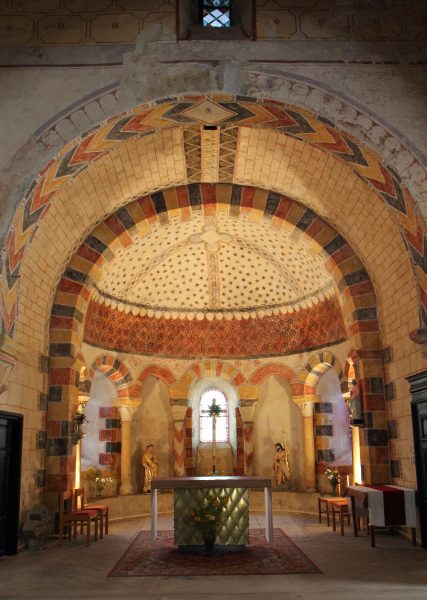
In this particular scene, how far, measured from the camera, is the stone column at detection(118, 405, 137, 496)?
44.5 feet

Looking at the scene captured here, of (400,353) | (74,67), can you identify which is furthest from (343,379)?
(74,67)

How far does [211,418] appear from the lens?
50.5 feet

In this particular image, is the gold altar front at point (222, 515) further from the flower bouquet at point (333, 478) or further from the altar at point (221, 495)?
the flower bouquet at point (333, 478)

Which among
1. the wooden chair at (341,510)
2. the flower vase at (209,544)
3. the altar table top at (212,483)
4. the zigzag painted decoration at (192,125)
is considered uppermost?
the zigzag painted decoration at (192,125)

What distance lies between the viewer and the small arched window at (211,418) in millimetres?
15281

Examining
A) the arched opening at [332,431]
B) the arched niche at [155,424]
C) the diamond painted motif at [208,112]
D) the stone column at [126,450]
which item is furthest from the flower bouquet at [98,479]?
the diamond painted motif at [208,112]

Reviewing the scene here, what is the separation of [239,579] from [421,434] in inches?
135

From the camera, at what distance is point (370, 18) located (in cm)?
754

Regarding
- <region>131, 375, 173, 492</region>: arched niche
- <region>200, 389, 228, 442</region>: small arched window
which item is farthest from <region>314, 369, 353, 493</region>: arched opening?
<region>131, 375, 173, 492</region>: arched niche

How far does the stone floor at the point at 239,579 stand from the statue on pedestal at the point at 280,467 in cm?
483

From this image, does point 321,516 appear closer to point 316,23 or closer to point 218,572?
point 218,572

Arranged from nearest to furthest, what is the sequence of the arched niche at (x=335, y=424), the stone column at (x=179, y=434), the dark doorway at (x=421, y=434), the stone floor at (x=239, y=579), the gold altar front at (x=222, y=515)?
the stone floor at (x=239, y=579) < the dark doorway at (x=421, y=434) < the gold altar front at (x=222, y=515) < the arched niche at (x=335, y=424) < the stone column at (x=179, y=434)

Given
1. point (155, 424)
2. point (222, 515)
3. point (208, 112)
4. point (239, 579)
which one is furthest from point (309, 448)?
point (208, 112)

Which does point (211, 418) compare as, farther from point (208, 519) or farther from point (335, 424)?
point (208, 519)
